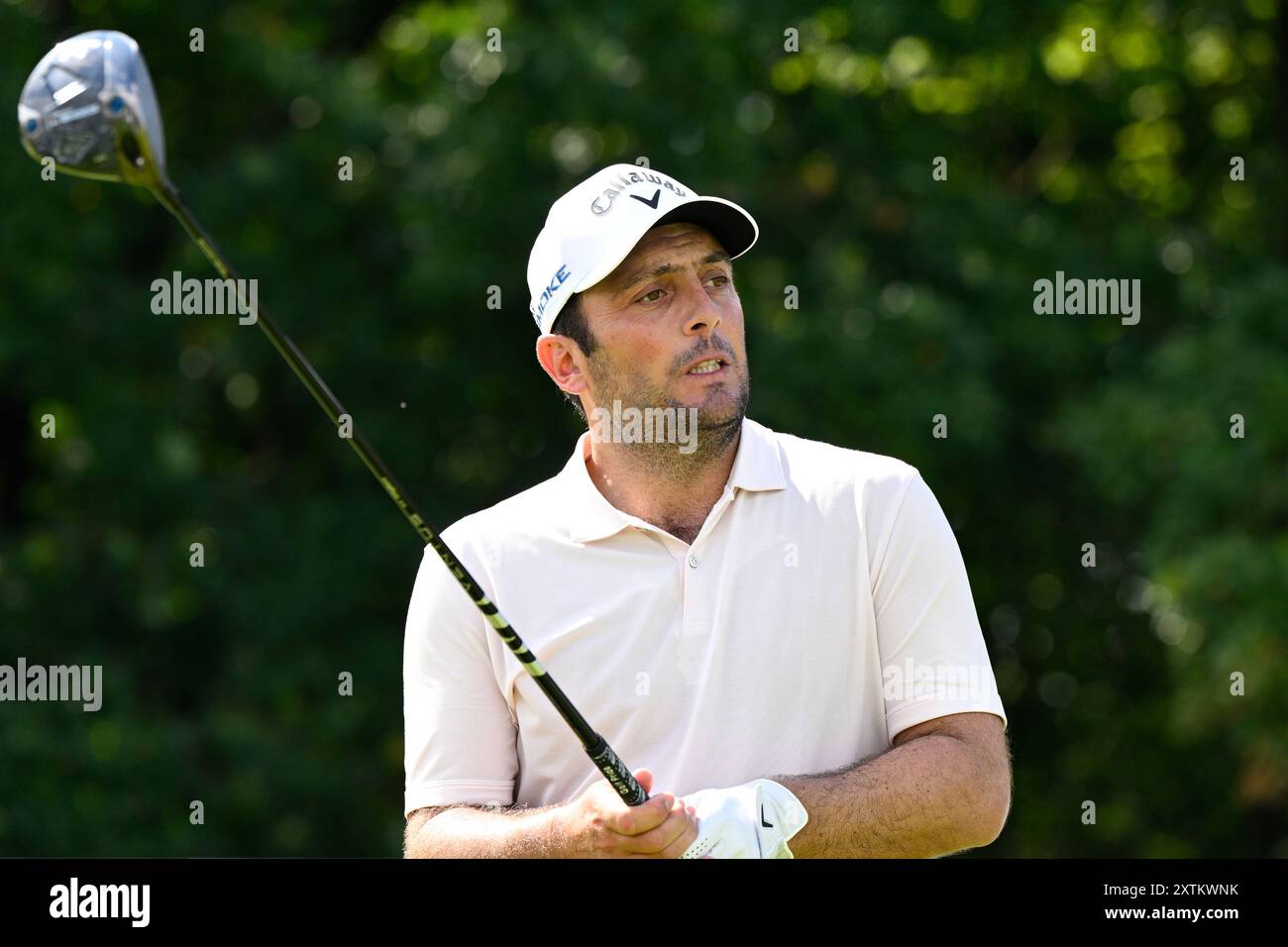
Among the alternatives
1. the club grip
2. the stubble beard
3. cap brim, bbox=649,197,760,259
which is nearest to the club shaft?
the club grip

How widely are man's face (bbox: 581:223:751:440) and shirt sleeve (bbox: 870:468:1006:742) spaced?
37cm

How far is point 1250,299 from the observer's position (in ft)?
36.9

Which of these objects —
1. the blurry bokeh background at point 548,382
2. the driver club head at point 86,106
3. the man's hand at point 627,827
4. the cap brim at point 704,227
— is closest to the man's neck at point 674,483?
the cap brim at point 704,227

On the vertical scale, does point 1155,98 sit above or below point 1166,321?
above

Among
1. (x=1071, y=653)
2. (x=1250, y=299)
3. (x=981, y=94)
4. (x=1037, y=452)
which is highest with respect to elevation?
(x=981, y=94)

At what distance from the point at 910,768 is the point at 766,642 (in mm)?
308

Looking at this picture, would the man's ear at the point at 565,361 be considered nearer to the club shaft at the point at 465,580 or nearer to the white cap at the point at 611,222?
the white cap at the point at 611,222

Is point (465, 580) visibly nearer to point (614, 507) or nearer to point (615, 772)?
point (615, 772)

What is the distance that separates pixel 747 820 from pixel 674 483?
71 cm

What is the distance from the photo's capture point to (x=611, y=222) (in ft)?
11.5

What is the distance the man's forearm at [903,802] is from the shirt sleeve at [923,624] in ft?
0.23

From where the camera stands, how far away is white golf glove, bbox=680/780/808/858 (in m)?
3.00
